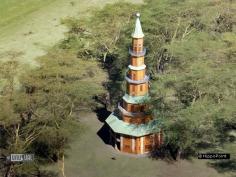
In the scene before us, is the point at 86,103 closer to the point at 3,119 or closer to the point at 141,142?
the point at 141,142

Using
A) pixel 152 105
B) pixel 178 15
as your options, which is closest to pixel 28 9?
pixel 178 15

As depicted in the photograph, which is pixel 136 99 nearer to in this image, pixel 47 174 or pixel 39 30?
pixel 47 174

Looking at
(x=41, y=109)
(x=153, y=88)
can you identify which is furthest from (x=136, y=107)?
(x=41, y=109)

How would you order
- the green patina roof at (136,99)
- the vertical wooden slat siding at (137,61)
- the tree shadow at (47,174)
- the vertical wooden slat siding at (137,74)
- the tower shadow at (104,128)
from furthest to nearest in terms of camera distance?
the tower shadow at (104,128) < the green patina roof at (136,99) < the vertical wooden slat siding at (137,74) < the vertical wooden slat siding at (137,61) < the tree shadow at (47,174)

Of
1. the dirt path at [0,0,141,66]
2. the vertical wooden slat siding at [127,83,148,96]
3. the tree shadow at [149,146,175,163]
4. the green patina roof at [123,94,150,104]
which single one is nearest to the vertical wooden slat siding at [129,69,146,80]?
the vertical wooden slat siding at [127,83,148,96]

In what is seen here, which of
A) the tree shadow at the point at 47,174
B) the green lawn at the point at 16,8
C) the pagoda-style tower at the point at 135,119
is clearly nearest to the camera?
the tree shadow at the point at 47,174

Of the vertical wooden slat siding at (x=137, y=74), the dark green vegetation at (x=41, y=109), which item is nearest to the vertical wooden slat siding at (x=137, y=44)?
the vertical wooden slat siding at (x=137, y=74)

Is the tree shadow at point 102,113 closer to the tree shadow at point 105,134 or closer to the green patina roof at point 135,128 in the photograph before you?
the tree shadow at point 105,134
